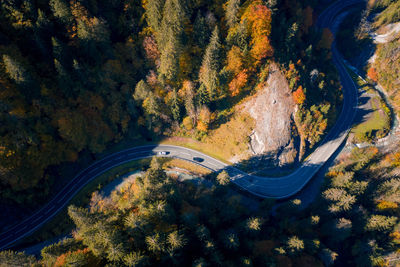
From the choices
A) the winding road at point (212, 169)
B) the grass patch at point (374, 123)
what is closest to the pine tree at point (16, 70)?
the winding road at point (212, 169)

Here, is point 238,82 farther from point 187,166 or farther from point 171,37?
point 187,166

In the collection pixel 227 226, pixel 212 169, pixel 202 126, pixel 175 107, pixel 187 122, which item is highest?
pixel 175 107

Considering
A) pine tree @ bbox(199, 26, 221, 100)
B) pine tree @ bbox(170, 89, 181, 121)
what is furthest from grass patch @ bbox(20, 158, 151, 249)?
pine tree @ bbox(199, 26, 221, 100)

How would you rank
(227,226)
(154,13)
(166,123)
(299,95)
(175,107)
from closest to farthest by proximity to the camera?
(227,226) < (154,13) < (175,107) < (299,95) < (166,123)

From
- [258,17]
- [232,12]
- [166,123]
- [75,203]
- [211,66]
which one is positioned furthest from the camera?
[166,123]

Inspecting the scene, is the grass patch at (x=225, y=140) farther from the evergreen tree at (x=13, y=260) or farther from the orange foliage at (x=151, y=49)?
the evergreen tree at (x=13, y=260)

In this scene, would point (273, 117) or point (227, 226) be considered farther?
point (273, 117)

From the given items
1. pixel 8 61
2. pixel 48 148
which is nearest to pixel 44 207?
pixel 48 148

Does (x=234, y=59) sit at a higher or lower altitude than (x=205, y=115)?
higher

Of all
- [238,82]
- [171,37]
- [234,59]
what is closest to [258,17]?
[234,59]
